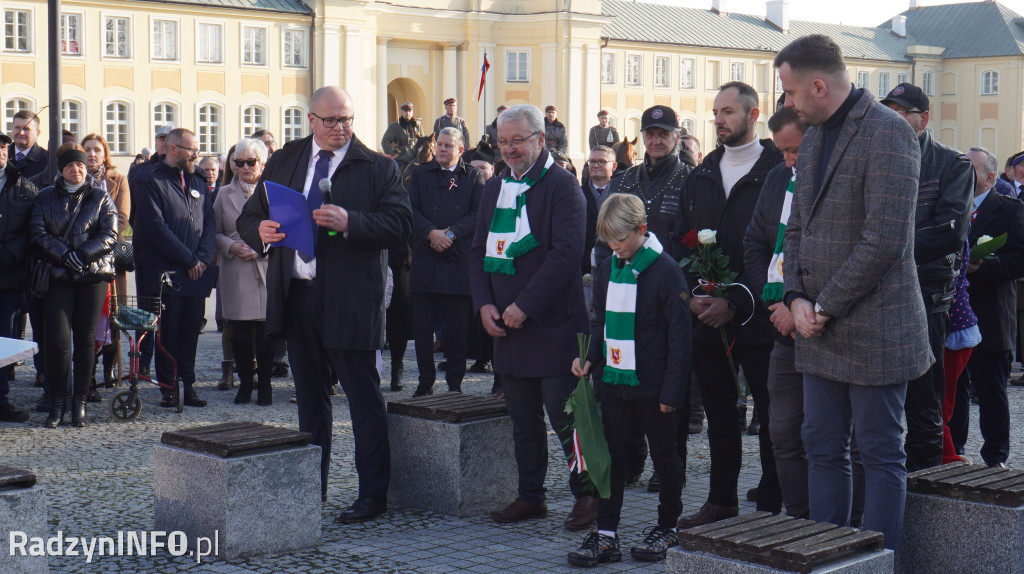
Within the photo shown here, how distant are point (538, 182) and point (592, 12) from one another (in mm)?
61878

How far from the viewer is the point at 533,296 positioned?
6.56m

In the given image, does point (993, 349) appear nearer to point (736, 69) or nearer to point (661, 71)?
point (661, 71)

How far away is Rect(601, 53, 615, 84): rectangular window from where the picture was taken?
70.5 m

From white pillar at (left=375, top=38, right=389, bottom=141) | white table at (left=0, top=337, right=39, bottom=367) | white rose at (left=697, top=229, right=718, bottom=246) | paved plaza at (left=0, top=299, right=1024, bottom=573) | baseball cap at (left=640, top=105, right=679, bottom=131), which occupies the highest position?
white pillar at (left=375, top=38, right=389, bottom=141)

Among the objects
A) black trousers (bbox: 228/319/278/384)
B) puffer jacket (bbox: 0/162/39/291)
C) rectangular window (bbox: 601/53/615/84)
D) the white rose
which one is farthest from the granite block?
rectangular window (bbox: 601/53/615/84)

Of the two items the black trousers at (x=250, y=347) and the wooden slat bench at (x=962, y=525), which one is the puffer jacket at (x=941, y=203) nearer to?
the wooden slat bench at (x=962, y=525)

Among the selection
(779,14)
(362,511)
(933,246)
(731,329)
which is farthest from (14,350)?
(779,14)

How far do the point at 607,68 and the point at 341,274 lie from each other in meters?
65.5

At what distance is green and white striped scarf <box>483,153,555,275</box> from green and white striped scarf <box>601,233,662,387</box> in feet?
2.30

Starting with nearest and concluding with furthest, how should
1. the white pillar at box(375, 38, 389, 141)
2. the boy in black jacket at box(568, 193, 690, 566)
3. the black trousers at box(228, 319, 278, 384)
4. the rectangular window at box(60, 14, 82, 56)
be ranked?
the boy in black jacket at box(568, 193, 690, 566) < the black trousers at box(228, 319, 278, 384) < the rectangular window at box(60, 14, 82, 56) < the white pillar at box(375, 38, 389, 141)

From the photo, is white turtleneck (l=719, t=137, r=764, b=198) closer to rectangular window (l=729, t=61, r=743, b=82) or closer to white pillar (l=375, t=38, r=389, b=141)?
white pillar (l=375, t=38, r=389, b=141)

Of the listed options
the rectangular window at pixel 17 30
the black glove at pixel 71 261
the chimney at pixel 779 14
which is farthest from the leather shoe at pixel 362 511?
the chimney at pixel 779 14

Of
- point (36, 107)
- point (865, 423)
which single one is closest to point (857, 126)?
point (865, 423)

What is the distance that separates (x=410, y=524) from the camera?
6.64 m
